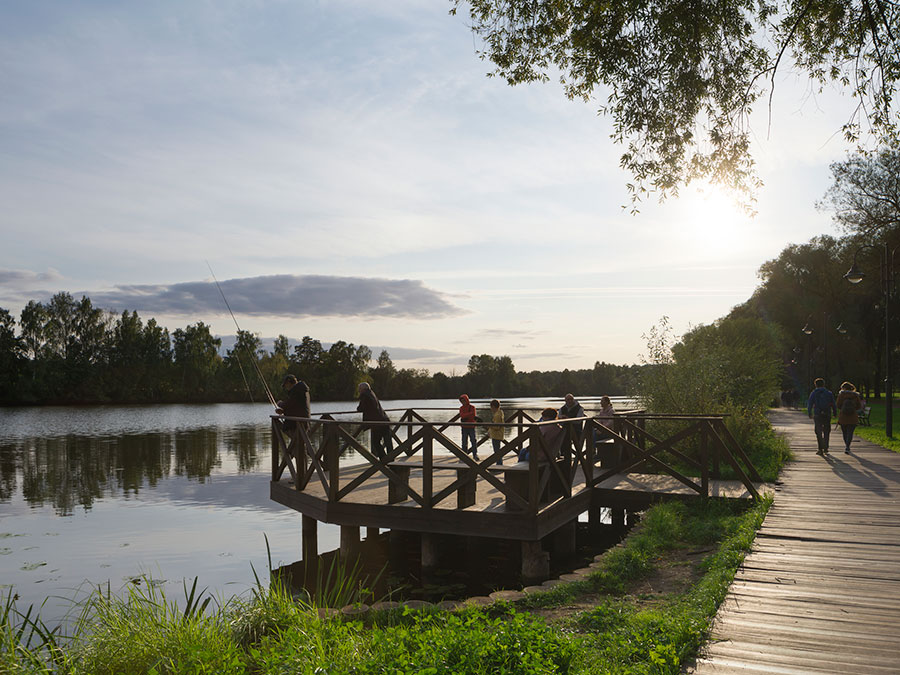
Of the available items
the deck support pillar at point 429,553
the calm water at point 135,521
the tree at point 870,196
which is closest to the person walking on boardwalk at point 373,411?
the calm water at point 135,521

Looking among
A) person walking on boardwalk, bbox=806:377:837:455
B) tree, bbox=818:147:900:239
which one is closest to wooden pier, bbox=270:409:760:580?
person walking on boardwalk, bbox=806:377:837:455

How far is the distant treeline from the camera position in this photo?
A: 85562 millimetres

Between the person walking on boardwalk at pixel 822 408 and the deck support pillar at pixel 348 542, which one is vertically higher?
the person walking on boardwalk at pixel 822 408

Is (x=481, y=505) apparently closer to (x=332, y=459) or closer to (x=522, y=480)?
(x=522, y=480)

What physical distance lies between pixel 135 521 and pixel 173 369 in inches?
3546

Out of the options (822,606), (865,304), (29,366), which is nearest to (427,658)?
(822,606)

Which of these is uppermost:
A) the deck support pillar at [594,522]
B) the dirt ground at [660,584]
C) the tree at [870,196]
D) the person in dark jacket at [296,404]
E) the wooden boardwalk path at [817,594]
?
the tree at [870,196]

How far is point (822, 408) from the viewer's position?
1569cm

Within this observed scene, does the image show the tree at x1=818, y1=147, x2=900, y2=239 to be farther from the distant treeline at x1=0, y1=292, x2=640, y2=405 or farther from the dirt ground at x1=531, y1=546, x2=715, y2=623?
the distant treeline at x1=0, y1=292, x2=640, y2=405

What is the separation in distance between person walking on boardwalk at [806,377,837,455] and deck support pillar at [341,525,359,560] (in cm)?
1113

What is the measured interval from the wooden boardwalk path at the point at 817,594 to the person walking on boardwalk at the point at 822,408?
18.4 feet

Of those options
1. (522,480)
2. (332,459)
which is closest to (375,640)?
(522,480)

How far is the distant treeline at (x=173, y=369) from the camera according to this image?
85562 mm

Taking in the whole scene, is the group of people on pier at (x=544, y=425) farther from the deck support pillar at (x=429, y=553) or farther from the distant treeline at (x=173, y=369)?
the distant treeline at (x=173, y=369)
